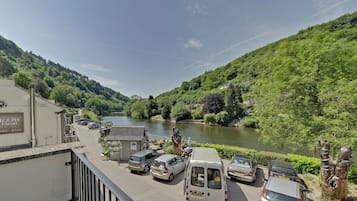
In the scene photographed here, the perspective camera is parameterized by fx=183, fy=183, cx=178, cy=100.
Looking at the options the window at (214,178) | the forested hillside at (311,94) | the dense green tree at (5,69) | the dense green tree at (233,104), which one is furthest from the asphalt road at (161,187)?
the dense green tree at (5,69)

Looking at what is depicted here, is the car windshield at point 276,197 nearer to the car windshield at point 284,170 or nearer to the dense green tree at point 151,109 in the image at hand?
the car windshield at point 284,170

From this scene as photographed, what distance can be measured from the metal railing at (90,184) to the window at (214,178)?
470cm

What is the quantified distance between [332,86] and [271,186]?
7928 millimetres

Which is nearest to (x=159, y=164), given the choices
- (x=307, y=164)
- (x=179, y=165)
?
(x=179, y=165)

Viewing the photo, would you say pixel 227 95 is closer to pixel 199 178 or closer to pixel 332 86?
pixel 332 86

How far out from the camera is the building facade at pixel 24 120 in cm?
1039

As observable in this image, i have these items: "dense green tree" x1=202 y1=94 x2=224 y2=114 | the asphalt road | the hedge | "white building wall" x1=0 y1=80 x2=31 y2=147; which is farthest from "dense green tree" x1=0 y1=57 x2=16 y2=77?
the hedge

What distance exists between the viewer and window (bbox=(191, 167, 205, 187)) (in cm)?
648

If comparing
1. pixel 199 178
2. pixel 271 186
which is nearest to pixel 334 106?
pixel 271 186

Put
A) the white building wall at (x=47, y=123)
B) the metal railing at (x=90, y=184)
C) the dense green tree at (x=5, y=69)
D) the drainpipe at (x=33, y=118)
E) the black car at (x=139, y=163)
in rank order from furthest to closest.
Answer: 1. the dense green tree at (x=5, y=69)
2. the white building wall at (x=47, y=123)
3. the drainpipe at (x=33, y=118)
4. the black car at (x=139, y=163)
5. the metal railing at (x=90, y=184)

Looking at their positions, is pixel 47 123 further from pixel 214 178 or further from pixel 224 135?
pixel 224 135

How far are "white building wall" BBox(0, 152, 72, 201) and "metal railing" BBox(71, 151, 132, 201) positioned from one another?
143mm

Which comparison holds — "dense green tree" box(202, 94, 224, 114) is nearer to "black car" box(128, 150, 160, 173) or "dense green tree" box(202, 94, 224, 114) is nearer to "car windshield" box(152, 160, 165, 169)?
"black car" box(128, 150, 160, 173)

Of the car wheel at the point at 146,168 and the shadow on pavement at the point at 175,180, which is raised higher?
the car wheel at the point at 146,168
